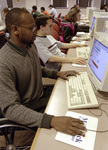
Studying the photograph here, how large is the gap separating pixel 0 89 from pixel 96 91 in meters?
0.64

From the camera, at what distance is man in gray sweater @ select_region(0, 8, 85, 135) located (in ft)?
2.36

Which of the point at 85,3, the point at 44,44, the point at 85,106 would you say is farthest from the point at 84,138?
the point at 85,3

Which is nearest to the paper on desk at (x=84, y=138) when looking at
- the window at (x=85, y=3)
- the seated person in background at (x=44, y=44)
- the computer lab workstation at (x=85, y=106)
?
the computer lab workstation at (x=85, y=106)

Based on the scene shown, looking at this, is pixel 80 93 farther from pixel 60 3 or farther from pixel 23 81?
pixel 60 3

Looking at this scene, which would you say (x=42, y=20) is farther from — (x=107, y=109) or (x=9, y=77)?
(x=107, y=109)

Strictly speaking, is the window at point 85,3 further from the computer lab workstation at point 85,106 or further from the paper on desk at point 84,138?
the paper on desk at point 84,138

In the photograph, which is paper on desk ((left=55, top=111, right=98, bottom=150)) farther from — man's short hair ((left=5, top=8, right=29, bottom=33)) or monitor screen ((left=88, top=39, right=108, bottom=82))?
man's short hair ((left=5, top=8, right=29, bottom=33))

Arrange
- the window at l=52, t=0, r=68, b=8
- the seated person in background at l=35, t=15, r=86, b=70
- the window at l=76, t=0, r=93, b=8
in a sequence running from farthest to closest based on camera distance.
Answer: the window at l=52, t=0, r=68, b=8 < the window at l=76, t=0, r=93, b=8 < the seated person in background at l=35, t=15, r=86, b=70

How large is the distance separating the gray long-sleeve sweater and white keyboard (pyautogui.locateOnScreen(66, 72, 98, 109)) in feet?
0.64

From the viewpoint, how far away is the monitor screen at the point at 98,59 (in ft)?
2.79

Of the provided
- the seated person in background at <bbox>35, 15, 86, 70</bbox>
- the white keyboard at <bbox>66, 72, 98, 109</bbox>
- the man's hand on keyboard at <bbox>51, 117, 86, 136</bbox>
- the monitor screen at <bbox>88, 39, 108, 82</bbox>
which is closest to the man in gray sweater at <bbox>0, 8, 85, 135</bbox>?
the man's hand on keyboard at <bbox>51, 117, 86, 136</bbox>

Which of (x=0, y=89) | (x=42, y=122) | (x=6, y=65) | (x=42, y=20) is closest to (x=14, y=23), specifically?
(x=6, y=65)

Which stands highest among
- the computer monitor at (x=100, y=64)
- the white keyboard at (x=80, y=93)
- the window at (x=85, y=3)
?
the window at (x=85, y=3)

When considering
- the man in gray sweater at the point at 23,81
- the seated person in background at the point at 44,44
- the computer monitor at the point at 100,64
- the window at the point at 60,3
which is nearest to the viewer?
the man in gray sweater at the point at 23,81
